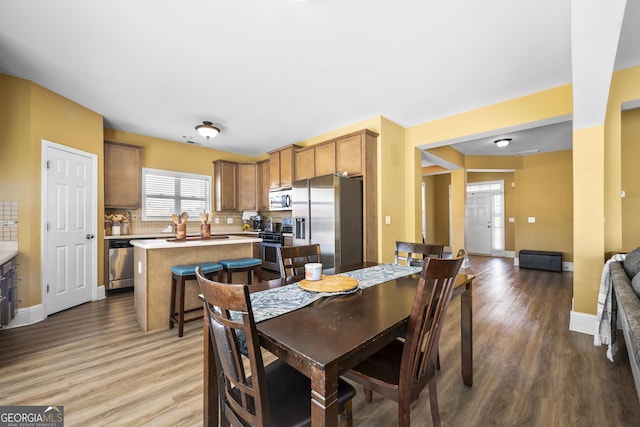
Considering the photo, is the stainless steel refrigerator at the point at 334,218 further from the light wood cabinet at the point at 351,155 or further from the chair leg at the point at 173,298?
the chair leg at the point at 173,298

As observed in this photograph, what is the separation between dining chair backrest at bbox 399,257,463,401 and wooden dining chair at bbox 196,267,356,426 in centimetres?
27

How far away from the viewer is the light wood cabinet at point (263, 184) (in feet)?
18.6

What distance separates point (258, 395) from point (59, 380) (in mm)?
2065

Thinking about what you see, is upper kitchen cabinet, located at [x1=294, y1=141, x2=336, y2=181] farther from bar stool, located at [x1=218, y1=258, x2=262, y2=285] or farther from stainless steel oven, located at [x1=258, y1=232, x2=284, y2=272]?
bar stool, located at [x1=218, y1=258, x2=262, y2=285]

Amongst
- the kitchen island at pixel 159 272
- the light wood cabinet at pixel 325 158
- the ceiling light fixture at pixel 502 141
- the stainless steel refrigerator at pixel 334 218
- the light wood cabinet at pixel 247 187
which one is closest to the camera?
the kitchen island at pixel 159 272

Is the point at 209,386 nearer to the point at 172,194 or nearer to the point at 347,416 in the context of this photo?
the point at 347,416

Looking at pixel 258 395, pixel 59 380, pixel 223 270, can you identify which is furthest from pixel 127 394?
pixel 258 395

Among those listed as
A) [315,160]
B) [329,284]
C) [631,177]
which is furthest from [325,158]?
[631,177]

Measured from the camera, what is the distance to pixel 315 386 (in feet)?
2.60

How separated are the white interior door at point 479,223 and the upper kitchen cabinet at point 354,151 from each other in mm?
5671

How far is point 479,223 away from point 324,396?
28.1 ft

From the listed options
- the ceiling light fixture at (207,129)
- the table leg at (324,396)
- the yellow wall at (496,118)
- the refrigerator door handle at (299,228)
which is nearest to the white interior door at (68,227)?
the ceiling light fixture at (207,129)

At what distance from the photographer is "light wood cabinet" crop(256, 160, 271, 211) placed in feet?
18.6

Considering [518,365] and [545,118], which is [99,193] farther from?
[545,118]
